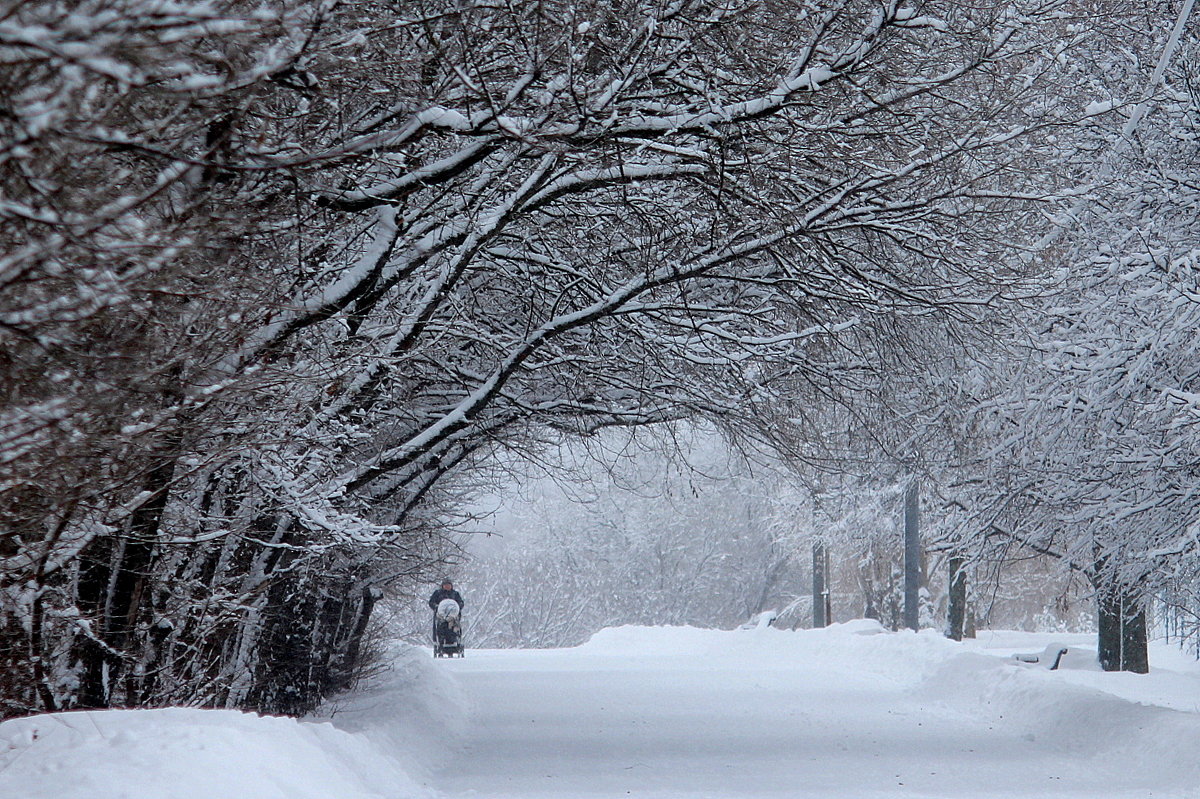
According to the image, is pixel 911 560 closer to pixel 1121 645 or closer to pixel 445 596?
pixel 1121 645

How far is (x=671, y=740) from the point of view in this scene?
496 inches

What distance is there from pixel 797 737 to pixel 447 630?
52.5ft

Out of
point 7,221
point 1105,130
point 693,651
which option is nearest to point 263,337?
point 7,221

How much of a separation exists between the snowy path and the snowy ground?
34mm

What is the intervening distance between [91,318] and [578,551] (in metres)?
59.5

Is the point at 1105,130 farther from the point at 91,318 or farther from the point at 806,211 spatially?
the point at 91,318

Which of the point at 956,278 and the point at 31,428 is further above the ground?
the point at 956,278

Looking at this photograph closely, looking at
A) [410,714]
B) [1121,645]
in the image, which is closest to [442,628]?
[1121,645]

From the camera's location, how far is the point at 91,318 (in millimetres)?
4270

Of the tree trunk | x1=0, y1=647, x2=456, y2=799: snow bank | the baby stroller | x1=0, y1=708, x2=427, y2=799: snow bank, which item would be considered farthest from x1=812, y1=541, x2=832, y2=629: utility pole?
x1=0, y1=708, x2=427, y2=799: snow bank

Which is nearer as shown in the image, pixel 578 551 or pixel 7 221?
pixel 7 221

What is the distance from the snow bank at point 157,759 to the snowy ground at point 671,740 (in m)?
0.01

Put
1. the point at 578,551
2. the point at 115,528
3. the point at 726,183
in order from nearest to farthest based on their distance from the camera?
the point at 115,528 → the point at 726,183 → the point at 578,551

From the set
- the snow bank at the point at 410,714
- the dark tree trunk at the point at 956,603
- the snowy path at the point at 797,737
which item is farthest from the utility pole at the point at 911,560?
the snow bank at the point at 410,714
